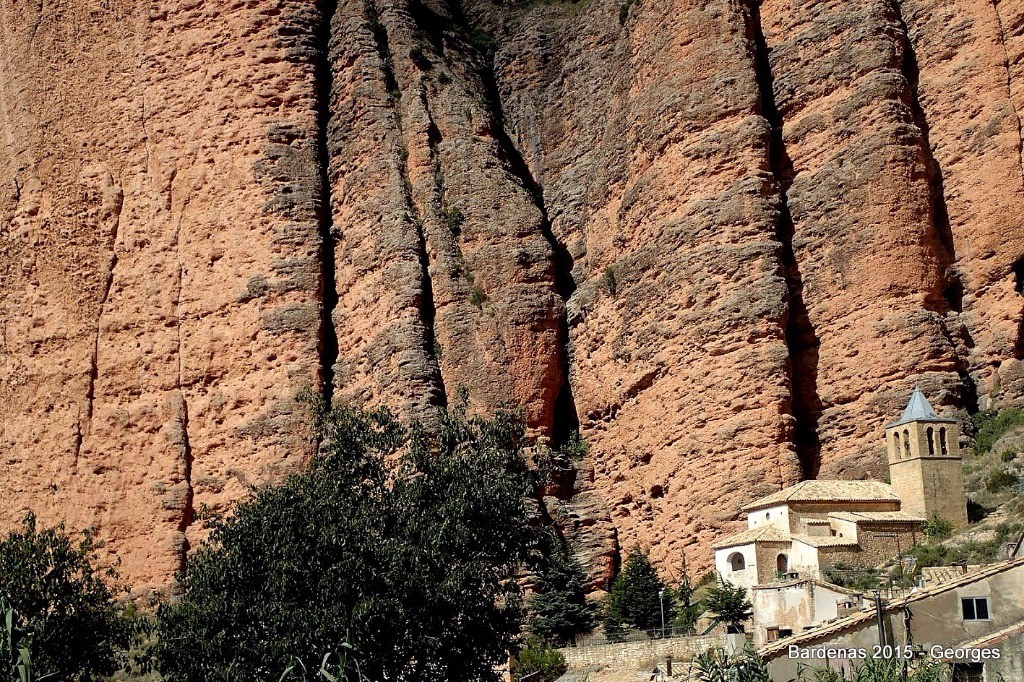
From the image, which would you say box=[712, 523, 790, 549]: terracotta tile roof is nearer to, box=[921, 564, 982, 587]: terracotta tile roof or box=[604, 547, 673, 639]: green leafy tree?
box=[604, 547, 673, 639]: green leafy tree

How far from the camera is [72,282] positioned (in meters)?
41.2

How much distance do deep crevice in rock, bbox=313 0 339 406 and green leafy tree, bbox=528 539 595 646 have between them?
788 cm

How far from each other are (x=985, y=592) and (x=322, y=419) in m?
15.2

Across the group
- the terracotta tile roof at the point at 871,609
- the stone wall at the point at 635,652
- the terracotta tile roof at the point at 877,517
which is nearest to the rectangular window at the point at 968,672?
the terracotta tile roof at the point at 871,609

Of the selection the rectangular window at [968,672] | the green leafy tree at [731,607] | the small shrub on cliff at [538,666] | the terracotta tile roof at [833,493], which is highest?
the terracotta tile roof at [833,493]

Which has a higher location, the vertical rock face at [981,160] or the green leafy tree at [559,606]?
the vertical rock face at [981,160]

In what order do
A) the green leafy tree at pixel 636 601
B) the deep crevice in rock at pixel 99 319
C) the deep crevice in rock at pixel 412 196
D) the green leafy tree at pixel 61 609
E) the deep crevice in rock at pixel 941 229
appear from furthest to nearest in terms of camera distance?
the deep crevice in rock at pixel 99 319 → the deep crevice in rock at pixel 412 196 → the deep crevice in rock at pixel 941 229 → the green leafy tree at pixel 636 601 → the green leafy tree at pixel 61 609

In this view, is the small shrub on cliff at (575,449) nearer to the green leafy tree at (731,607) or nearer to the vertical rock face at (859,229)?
the vertical rock face at (859,229)

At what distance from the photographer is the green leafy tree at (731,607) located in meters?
27.3

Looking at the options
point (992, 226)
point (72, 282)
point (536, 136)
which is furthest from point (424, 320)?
point (992, 226)

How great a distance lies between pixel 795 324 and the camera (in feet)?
110

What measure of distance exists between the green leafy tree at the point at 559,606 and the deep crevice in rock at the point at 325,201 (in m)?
7.88

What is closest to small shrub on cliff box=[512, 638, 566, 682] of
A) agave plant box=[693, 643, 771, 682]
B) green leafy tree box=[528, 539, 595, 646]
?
green leafy tree box=[528, 539, 595, 646]

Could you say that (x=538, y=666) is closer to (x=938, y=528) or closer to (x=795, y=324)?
(x=938, y=528)
